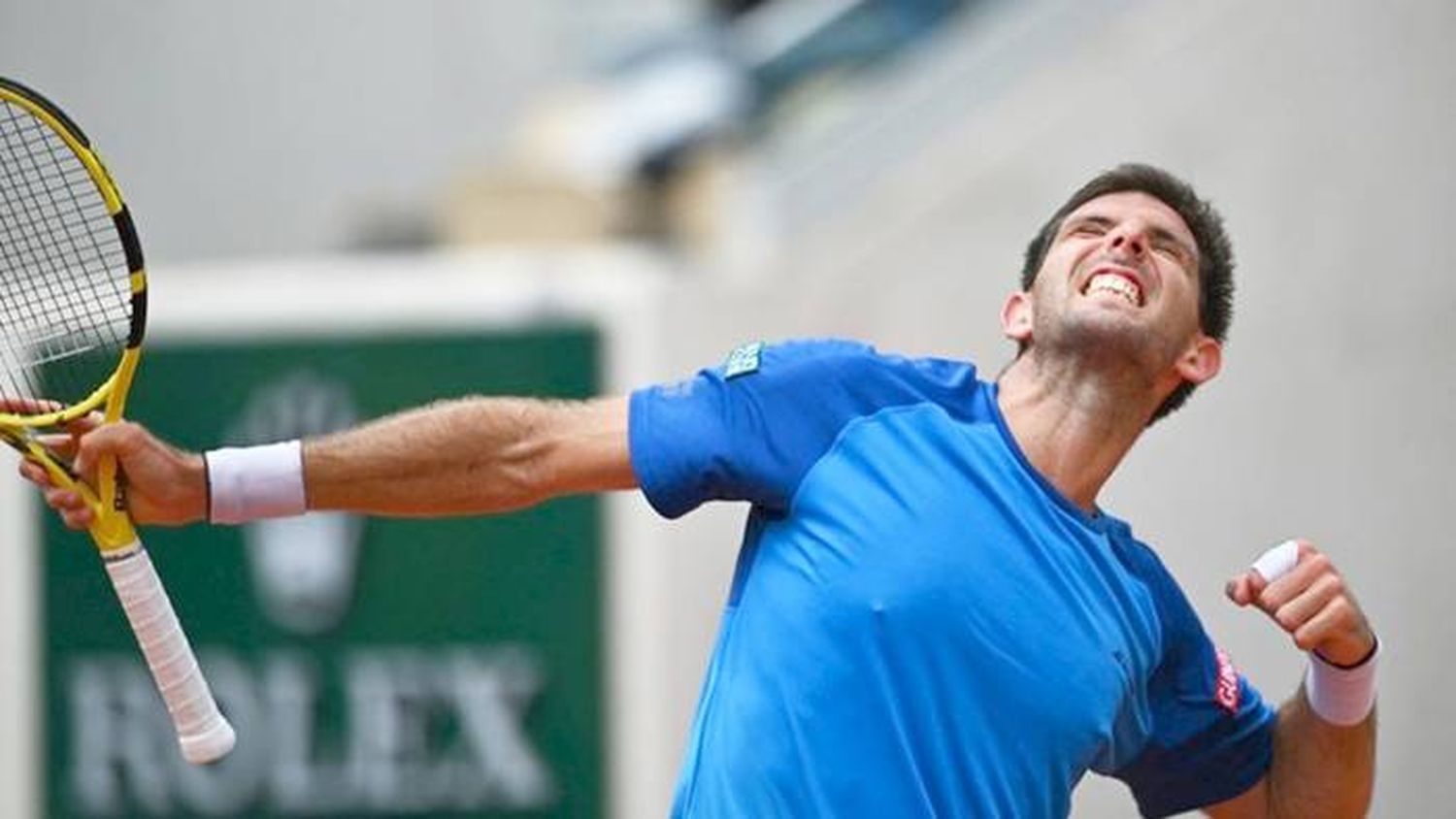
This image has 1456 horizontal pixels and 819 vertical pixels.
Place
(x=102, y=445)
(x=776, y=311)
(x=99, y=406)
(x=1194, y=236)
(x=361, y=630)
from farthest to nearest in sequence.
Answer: (x=361, y=630)
(x=776, y=311)
(x=1194, y=236)
(x=99, y=406)
(x=102, y=445)

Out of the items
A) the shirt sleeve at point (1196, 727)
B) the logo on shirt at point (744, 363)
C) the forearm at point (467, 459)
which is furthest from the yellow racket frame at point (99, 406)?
the shirt sleeve at point (1196, 727)

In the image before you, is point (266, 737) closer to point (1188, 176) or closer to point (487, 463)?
point (1188, 176)

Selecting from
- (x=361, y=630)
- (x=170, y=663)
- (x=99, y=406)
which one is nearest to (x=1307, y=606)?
(x=170, y=663)

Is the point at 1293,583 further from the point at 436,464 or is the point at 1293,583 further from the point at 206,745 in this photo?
the point at 206,745

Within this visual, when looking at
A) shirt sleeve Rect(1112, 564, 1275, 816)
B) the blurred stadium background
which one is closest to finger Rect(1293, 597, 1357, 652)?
shirt sleeve Rect(1112, 564, 1275, 816)

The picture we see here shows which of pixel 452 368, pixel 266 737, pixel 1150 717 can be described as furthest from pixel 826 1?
pixel 1150 717

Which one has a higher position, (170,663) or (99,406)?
(99,406)

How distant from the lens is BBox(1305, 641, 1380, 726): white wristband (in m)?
4.83

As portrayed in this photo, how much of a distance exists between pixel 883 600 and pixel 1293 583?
25.0 inches

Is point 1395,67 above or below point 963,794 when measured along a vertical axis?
above

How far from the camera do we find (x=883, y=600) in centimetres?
447

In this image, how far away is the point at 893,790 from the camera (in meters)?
4.45

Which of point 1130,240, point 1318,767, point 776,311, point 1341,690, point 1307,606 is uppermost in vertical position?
point 776,311

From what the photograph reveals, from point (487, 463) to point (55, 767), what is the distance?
6687 mm
